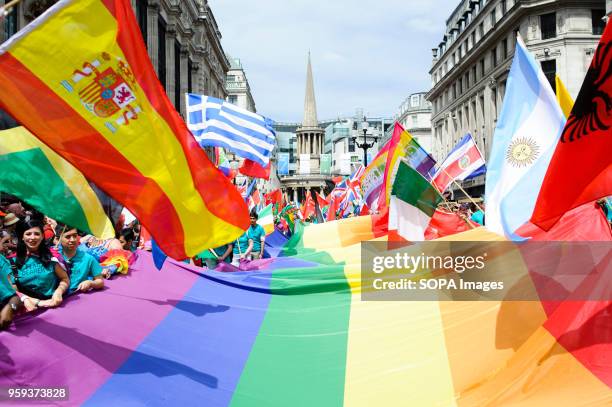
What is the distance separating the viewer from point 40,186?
5727 millimetres

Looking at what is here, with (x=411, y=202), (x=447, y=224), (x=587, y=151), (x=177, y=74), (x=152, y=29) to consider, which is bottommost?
(x=447, y=224)

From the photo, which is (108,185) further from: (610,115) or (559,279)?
(559,279)

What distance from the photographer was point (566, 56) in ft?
117

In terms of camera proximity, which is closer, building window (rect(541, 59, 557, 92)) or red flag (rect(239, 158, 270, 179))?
red flag (rect(239, 158, 270, 179))

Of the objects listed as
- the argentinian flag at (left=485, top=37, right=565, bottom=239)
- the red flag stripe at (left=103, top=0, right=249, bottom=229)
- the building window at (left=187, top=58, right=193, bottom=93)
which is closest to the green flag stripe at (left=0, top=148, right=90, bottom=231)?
the red flag stripe at (left=103, top=0, right=249, bottom=229)

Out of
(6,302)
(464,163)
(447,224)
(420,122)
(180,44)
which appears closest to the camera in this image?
(6,302)

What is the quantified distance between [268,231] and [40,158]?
34.1 ft

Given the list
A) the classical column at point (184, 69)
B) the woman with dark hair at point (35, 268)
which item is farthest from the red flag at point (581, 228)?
the classical column at point (184, 69)

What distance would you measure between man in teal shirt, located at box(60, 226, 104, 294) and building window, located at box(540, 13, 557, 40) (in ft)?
127

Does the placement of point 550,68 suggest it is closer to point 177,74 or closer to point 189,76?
point 177,74

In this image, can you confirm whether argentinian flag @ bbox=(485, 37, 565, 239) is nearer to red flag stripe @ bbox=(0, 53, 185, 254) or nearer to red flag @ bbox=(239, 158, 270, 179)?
red flag stripe @ bbox=(0, 53, 185, 254)

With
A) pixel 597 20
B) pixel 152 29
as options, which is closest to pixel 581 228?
pixel 152 29

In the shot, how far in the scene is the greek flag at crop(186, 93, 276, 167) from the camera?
1122cm

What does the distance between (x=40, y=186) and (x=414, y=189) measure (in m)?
4.94
